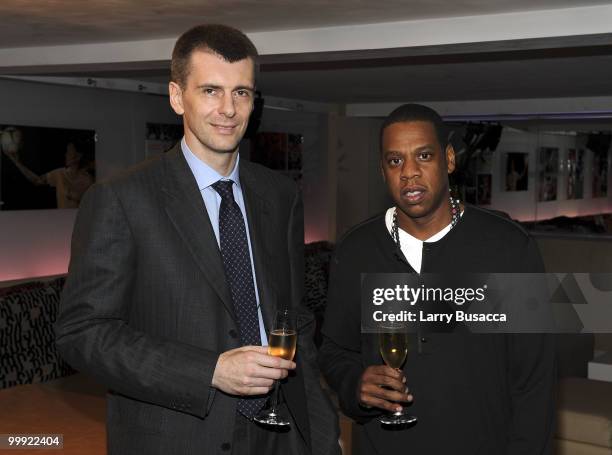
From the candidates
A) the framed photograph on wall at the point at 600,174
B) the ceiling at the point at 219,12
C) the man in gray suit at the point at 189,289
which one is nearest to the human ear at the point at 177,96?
the man in gray suit at the point at 189,289

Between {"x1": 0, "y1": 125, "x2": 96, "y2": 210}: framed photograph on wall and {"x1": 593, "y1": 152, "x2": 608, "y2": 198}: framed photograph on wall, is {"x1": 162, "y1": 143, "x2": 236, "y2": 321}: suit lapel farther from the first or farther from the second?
{"x1": 593, "y1": 152, "x2": 608, "y2": 198}: framed photograph on wall

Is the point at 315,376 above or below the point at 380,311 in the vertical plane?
below

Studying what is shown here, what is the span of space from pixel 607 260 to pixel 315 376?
5669 mm

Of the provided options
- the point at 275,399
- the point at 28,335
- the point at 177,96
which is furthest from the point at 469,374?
the point at 28,335

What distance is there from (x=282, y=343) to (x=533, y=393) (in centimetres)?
69

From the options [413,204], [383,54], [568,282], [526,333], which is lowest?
[568,282]

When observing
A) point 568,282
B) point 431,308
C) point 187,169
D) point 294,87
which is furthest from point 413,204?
point 294,87

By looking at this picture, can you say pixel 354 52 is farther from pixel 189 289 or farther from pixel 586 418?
pixel 189 289

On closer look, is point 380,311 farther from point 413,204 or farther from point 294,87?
point 294,87

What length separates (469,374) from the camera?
1.97 meters

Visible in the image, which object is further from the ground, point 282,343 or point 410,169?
point 410,169

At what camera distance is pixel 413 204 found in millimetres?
2004

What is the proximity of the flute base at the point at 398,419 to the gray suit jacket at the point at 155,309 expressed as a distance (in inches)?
8.8
